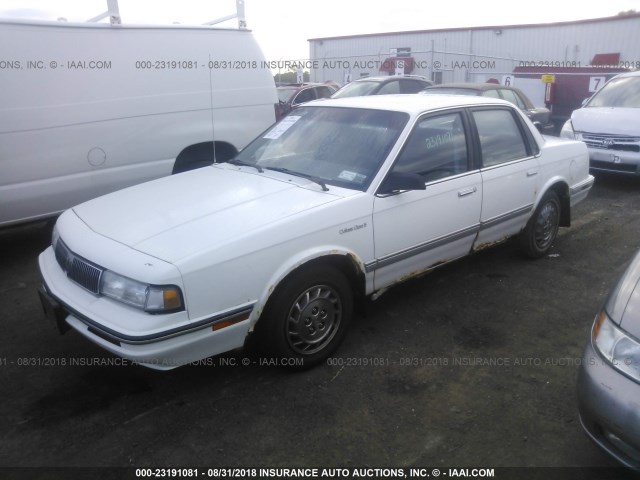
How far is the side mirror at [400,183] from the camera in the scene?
134 inches

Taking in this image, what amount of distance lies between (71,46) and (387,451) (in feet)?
15.1

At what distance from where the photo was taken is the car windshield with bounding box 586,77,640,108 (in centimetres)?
852

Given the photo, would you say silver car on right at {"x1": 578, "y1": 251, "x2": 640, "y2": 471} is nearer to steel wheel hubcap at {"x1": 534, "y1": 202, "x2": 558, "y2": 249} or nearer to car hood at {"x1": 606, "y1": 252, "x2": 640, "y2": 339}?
car hood at {"x1": 606, "y1": 252, "x2": 640, "y2": 339}

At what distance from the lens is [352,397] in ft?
10.3

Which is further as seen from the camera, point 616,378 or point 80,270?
point 80,270

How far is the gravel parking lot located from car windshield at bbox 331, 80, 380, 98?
25.5 ft

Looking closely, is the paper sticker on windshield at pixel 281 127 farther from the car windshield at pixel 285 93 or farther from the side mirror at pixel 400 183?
the car windshield at pixel 285 93

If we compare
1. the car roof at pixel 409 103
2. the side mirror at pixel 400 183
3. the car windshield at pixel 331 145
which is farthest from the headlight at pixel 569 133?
the side mirror at pixel 400 183

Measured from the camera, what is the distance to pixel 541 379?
332cm

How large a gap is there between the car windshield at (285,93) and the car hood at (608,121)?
6.95 m

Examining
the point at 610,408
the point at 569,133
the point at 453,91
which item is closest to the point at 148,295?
the point at 610,408

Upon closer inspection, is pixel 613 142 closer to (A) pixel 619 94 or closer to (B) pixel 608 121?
(B) pixel 608 121

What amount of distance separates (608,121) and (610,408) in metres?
7.29

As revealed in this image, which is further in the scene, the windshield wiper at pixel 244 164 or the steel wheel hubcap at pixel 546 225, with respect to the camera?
the steel wheel hubcap at pixel 546 225
